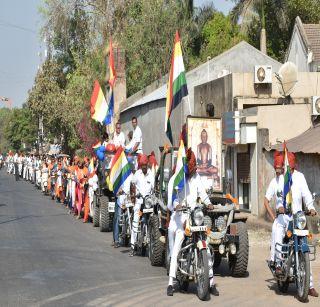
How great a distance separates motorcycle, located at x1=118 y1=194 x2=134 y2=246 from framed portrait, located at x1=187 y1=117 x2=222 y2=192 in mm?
3619

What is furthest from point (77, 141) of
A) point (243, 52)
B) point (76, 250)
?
point (76, 250)

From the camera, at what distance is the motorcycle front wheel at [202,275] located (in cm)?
1002

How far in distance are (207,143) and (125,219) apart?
4606mm

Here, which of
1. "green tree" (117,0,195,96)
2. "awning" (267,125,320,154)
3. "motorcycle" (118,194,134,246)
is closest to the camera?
"motorcycle" (118,194,134,246)

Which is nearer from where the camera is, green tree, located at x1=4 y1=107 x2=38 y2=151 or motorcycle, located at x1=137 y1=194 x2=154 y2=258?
motorcycle, located at x1=137 y1=194 x2=154 y2=258

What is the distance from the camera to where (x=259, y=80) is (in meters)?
24.8

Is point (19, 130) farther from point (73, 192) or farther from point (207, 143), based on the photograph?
point (207, 143)

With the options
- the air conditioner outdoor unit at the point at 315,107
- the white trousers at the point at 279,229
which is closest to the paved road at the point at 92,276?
the white trousers at the point at 279,229

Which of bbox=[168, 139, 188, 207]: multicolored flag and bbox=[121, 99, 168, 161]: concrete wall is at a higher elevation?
bbox=[121, 99, 168, 161]: concrete wall

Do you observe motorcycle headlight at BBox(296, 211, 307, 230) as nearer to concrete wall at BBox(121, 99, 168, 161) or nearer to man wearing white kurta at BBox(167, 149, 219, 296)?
man wearing white kurta at BBox(167, 149, 219, 296)

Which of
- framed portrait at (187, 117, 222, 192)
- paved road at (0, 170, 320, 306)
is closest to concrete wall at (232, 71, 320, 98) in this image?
framed portrait at (187, 117, 222, 192)

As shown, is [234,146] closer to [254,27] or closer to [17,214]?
[17,214]

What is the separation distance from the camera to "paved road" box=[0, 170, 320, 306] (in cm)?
1016

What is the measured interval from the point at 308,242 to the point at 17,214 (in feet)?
53.5
